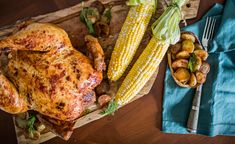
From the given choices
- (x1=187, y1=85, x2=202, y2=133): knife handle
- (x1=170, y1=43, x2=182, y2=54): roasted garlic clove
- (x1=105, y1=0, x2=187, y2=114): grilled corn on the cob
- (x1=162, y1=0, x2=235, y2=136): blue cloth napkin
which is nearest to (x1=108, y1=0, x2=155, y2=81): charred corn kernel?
(x1=105, y1=0, x2=187, y2=114): grilled corn on the cob

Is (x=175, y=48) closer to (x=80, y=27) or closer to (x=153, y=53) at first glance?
(x=153, y=53)

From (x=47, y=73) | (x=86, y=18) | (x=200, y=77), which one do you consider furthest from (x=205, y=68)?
(x=47, y=73)

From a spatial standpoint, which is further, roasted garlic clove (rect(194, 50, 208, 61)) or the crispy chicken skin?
roasted garlic clove (rect(194, 50, 208, 61))

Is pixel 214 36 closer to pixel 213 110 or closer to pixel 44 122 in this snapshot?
pixel 213 110

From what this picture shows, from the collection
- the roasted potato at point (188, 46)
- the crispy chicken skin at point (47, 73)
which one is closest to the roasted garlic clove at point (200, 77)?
the roasted potato at point (188, 46)

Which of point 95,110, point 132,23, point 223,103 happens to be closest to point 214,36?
point 223,103

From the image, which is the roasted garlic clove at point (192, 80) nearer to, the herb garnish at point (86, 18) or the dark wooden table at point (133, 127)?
the dark wooden table at point (133, 127)

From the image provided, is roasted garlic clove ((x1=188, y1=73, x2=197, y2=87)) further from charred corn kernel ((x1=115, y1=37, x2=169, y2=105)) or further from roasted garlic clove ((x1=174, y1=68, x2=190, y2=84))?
charred corn kernel ((x1=115, y1=37, x2=169, y2=105))
